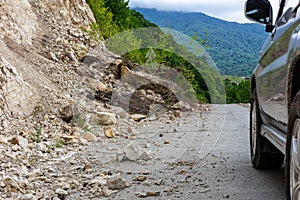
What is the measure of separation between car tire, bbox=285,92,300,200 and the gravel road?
105cm

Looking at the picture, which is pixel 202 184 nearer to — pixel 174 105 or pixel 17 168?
pixel 17 168

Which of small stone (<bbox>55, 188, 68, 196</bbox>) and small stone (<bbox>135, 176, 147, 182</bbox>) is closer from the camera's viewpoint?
small stone (<bbox>55, 188, 68, 196</bbox>)

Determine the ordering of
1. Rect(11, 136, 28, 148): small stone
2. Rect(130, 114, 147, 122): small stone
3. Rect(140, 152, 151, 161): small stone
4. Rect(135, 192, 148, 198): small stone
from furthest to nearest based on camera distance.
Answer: Rect(130, 114, 147, 122): small stone → Rect(11, 136, 28, 148): small stone → Rect(140, 152, 151, 161): small stone → Rect(135, 192, 148, 198): small stone

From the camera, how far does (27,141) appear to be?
5.58 m

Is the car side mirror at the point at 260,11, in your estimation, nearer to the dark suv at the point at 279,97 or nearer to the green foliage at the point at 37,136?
the dark suv at the point at 279,97

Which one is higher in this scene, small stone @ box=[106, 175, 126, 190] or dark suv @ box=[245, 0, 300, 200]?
dark suv @ box=[245, 0, 300, 200]

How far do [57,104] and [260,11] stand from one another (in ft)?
14.6

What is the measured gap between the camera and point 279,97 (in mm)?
2996

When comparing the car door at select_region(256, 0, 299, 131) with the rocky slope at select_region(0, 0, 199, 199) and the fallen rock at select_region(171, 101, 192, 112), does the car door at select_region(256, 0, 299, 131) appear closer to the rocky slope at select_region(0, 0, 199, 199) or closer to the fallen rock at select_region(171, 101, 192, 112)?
the rocky slope at select_region(0, 0, 199, 199)

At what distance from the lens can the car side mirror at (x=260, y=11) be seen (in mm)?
4363

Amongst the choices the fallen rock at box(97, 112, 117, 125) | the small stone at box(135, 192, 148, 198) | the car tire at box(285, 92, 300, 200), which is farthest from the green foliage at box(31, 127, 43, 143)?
the car tire at box(285, 92, 300, 200)

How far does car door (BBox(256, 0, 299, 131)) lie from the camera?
9.24 ft

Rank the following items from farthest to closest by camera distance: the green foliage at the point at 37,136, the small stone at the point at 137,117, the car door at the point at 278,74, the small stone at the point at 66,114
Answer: the small stone at the point at 137,117
the small stone at the point at 66,114
the green foliage at the point at 37,136
the car door at the point at 278,74

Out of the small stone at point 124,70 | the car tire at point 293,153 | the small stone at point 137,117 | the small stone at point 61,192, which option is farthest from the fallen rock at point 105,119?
the car tire at point 293,153
